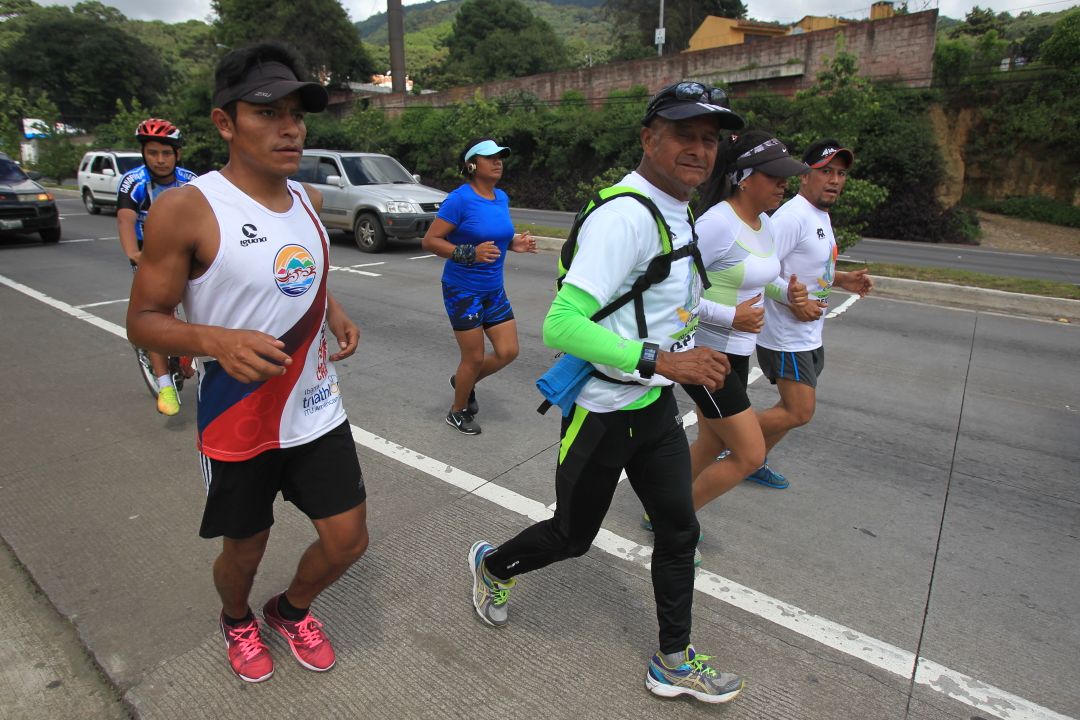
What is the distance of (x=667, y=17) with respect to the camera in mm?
62375

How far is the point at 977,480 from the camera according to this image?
4.23 metres

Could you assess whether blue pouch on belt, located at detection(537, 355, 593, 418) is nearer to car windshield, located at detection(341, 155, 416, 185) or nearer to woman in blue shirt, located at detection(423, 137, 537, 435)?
woman in blue shirt, located at detection(423, 137, 537, 435)

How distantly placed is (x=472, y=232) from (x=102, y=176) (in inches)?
808

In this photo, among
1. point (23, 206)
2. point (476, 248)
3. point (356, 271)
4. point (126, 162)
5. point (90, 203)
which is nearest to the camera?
point (476, 248)

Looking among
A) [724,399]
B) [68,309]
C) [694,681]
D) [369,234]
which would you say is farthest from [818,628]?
[369,234]

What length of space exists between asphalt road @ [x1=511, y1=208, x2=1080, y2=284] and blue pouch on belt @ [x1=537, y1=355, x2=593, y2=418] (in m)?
13.5

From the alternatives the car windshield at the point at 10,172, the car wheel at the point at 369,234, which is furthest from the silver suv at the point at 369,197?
the car windshield at the point at 10,172

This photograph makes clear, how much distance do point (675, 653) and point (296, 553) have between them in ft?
6.15

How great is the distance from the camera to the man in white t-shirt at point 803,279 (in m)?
3.59

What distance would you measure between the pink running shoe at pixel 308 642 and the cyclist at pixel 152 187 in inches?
110

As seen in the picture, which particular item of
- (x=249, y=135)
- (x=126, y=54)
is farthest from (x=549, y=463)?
(x=126, y=54)

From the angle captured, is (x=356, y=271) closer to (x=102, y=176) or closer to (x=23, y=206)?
(x=23, y=206)

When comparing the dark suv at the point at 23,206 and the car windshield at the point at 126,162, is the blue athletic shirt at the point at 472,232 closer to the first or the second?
Answer: the dark suv at the point at 23,206

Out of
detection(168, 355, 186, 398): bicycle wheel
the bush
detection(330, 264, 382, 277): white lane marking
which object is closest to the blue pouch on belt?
detection(168, 355, 186, 398): bicycle wheel
